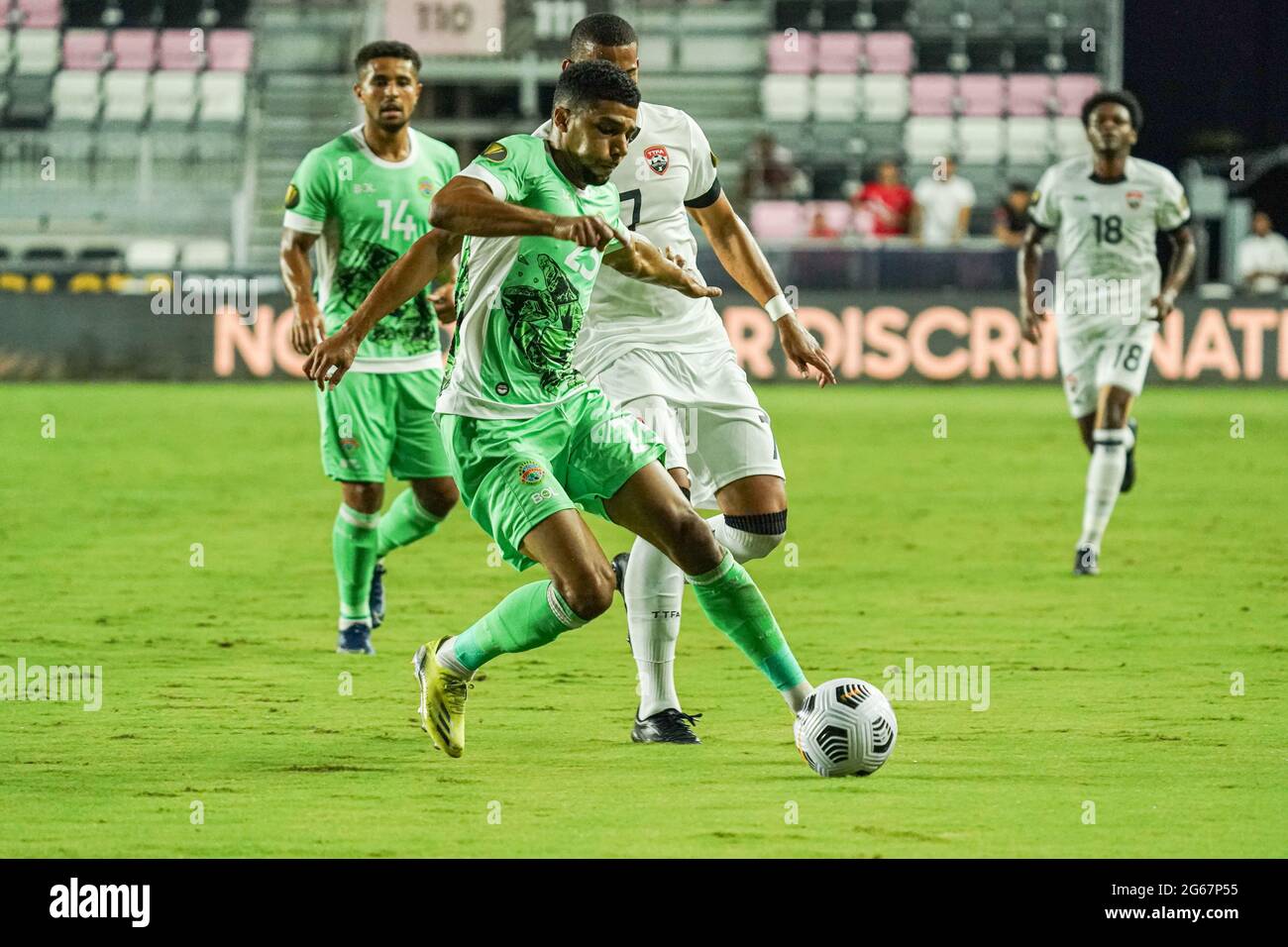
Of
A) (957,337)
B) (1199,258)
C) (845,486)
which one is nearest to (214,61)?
(957,337)

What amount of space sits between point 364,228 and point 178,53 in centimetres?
2233

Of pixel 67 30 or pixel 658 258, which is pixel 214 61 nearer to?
pixel 67 30

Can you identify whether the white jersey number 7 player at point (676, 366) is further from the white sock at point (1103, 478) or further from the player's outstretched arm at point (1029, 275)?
the player's outstretched arm at point (1029, 275)

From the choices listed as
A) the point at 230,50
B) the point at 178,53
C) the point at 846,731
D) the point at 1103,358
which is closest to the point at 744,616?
the point at 846,731

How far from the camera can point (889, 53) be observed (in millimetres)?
29422

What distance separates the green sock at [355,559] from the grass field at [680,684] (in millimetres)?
242

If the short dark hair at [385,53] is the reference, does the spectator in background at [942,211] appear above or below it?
above

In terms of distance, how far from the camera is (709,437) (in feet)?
22.7

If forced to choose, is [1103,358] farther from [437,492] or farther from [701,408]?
[701,408]

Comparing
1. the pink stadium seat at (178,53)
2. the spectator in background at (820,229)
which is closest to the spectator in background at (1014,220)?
the spectator in background at (820,229)

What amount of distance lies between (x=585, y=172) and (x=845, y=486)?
906cm

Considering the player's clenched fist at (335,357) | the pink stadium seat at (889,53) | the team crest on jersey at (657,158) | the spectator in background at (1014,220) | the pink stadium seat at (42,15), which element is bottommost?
the player's clenched fist at (335,357)

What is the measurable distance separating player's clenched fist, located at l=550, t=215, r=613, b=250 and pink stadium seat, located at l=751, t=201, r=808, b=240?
20.3m

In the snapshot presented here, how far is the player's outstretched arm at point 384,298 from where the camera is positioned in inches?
234
